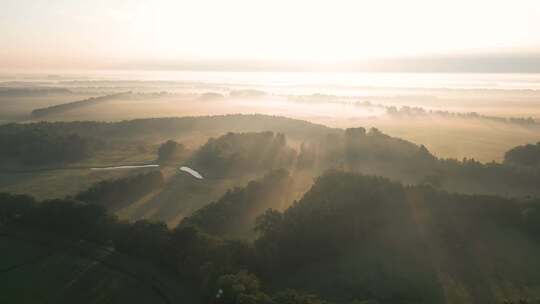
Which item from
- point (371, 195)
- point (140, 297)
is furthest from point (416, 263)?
point (140, 297)

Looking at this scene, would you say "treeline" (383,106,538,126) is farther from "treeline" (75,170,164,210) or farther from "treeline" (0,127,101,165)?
"treeline" (75,170,164,210)

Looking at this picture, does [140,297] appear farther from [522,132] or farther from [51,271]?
[522,132]

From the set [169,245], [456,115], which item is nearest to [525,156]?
[169,245]

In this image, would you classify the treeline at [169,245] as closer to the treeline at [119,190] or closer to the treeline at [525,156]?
the treeline at [119,190]

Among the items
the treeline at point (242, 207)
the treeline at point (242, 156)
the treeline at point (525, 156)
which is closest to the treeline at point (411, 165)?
the treeline at point (242, 156)

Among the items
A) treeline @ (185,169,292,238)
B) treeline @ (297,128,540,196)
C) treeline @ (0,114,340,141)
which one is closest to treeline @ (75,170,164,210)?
treeline @ (185,169,292,238)

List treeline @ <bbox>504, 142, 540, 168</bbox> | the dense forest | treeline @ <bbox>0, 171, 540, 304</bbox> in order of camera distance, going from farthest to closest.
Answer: treeline @ <bbox>504, 142, 540, 168</bbox>, the dense forest, treeline @ <bbox>0, 171, 540, 304</bbox>
